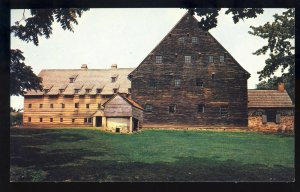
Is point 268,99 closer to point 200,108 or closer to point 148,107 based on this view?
point 200,108

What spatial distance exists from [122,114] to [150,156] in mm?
1520

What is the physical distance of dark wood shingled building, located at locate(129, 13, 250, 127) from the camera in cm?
1409

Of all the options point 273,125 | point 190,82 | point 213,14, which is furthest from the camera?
point 190,82

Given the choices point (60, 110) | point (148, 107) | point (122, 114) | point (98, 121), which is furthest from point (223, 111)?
point (60, 110)

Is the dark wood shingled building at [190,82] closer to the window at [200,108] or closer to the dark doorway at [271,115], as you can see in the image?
the window at [200,108]

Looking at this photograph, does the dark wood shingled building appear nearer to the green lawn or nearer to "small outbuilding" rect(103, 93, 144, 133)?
"small outbuilding" rect(103, 93, 144, 133)

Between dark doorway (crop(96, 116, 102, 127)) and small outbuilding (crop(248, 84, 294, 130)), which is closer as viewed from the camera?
small outbuilding (crop(248, 84, 294, 130))

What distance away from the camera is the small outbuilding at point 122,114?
14.2 meters

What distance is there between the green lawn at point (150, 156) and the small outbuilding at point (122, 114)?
31cm

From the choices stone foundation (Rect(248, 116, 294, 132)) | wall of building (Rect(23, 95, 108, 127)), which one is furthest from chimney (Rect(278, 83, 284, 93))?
wall of building (Rect(23, 95, 108, 127))

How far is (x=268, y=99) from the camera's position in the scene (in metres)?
14.0

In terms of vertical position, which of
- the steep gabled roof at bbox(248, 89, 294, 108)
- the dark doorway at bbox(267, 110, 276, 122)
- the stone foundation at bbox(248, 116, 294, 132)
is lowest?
the stone foundation at bbox(248, 116, 294, 132)

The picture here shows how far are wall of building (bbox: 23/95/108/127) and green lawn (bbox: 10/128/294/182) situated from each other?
0.23 m
